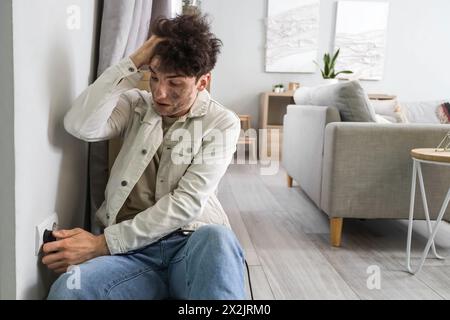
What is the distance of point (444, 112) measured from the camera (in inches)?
133

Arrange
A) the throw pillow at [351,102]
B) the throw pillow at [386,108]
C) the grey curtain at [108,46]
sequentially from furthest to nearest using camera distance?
1. the throw pillow at [386,108]
2. the throw pillow at [351,102]
3. the grey curtain at [108,46]

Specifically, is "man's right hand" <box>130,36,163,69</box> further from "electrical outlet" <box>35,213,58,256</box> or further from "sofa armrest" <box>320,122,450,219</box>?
"sofa armrest" <box>320,122,450,219</box>

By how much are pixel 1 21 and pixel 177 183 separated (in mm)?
540

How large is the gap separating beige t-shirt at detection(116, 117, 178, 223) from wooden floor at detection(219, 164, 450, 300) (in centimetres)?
53

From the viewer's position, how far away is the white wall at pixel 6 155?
0.73 metres

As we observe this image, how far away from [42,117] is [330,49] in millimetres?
4172

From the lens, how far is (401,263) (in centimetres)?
167

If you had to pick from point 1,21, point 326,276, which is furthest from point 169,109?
point 326,276

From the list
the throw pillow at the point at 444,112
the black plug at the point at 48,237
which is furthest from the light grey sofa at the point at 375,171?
the throw pillow at the point at 444,112

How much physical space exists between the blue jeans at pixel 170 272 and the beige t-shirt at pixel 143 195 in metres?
0.10

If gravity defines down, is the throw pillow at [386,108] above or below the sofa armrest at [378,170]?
above

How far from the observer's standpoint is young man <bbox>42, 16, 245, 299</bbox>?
2.97ft

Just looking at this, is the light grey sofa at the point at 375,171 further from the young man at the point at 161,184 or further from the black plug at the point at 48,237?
the black plug at the point at 48,237
